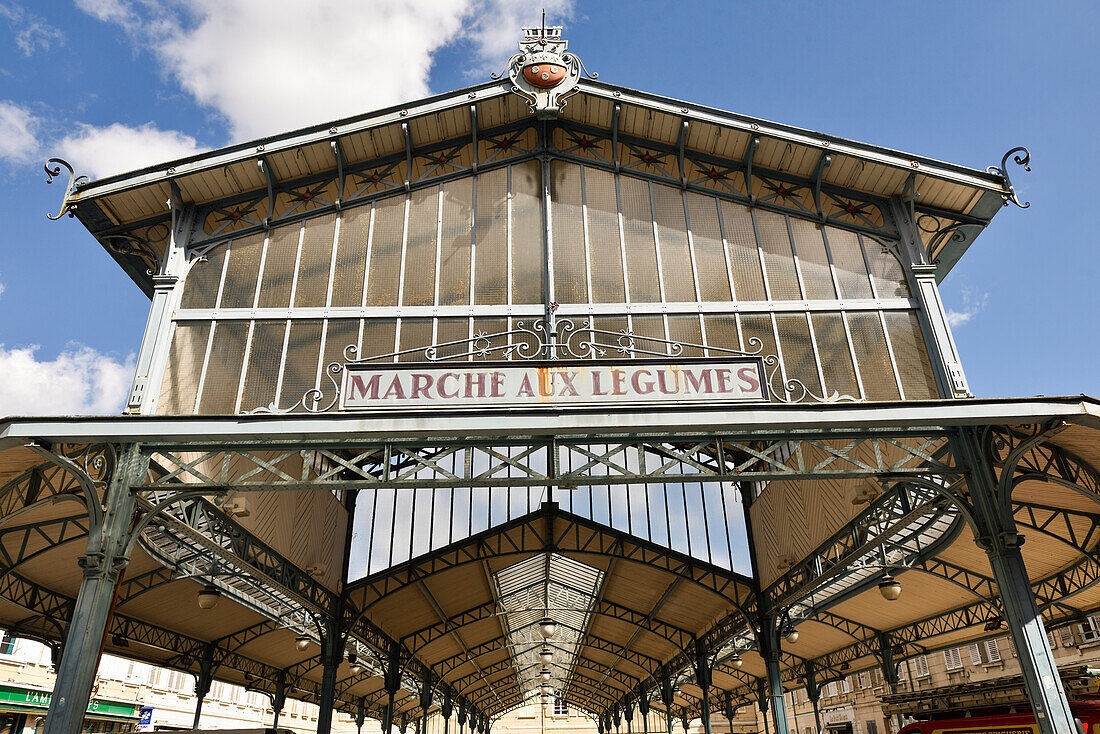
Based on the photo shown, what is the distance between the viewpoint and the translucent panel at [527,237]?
1271cm

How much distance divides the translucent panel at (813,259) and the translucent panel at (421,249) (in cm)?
672

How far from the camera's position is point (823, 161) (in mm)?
13492

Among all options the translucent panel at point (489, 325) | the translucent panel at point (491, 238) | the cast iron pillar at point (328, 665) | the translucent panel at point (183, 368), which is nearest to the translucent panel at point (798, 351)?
the translucent panel at point (489, 325)

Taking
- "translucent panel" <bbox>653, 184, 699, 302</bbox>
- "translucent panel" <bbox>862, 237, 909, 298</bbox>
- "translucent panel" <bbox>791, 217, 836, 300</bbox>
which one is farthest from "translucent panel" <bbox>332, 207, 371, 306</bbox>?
"translucent panel" <bbox>862, 237, 909, 298</bbox>

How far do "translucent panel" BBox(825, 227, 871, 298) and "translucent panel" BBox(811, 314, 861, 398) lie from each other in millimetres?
687

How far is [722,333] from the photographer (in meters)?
12.3

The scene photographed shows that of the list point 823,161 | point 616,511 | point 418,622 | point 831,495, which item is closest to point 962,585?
point 831,495

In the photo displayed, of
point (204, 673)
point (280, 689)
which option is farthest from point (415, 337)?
point (280, 689)

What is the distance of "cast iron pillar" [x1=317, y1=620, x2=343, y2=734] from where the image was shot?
1972 cm

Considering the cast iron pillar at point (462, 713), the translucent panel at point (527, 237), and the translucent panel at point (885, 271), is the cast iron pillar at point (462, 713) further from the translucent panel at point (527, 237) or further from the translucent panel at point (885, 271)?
the translucent panel at point (885, 271)

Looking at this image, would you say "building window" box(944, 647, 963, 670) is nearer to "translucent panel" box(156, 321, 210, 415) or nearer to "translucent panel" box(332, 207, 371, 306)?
"translucent panel" box(332, 207, 371, 306)

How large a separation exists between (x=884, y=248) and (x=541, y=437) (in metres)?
7.56

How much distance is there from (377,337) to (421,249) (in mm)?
1950

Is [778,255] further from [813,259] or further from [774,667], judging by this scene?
[774,667]
